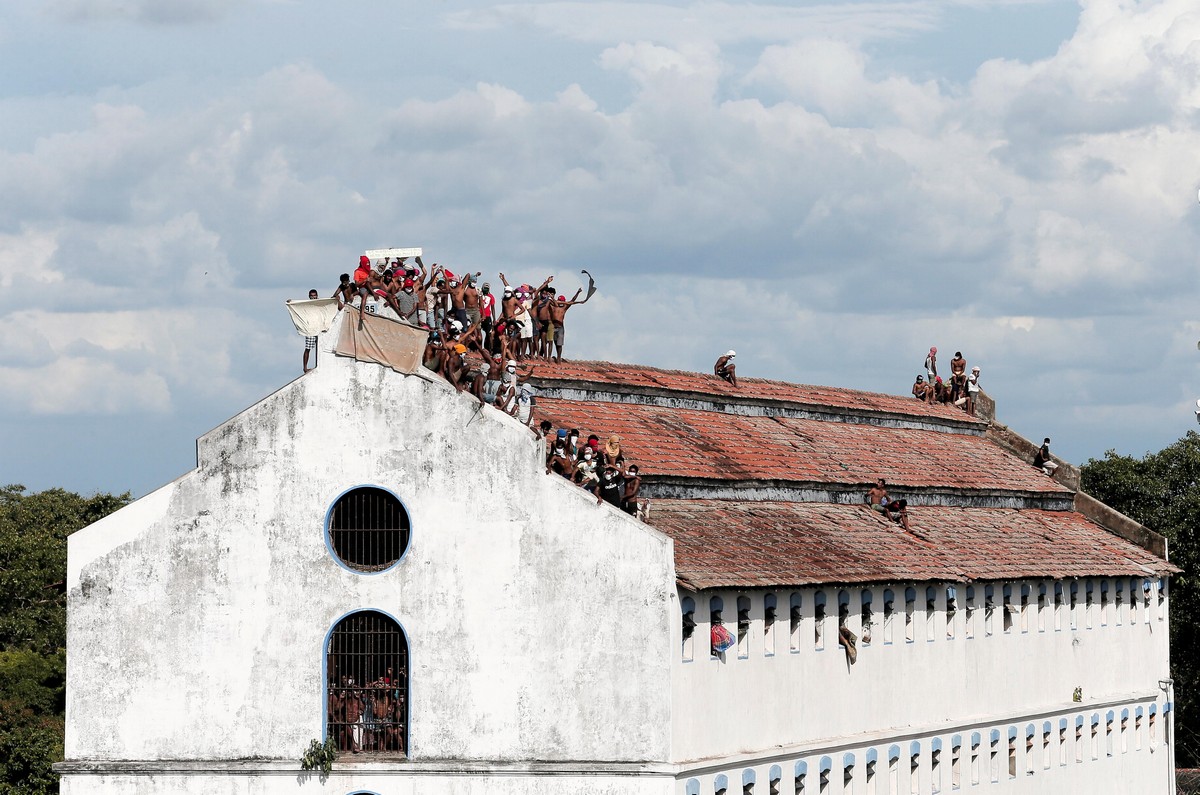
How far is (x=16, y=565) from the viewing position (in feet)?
291

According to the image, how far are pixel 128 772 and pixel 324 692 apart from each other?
191 inches

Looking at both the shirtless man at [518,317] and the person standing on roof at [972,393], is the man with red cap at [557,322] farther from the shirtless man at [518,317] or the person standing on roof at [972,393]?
the person standing on roof at [972,393]

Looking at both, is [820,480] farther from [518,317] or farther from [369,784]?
[369,784]

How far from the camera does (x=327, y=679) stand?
1886 inches

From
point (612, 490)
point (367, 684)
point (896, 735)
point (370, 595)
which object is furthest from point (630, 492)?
point (896, 735)

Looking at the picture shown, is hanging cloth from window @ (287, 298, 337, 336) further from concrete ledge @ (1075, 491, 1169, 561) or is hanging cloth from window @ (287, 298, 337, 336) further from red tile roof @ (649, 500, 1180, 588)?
concrete ledge @ (1075, 491, 1169, 561)

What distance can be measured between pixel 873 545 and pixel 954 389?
2474 cm

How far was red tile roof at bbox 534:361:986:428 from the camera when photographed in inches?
2275

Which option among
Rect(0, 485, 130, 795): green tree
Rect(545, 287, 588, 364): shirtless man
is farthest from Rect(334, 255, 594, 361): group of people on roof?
Rect(0, 485, 130, 795): green tree

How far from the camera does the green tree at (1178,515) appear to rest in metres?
95.5

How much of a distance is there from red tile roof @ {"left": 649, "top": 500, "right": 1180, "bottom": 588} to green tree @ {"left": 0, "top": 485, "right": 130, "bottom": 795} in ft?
74.3

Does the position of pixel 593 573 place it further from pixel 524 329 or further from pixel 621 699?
pixel 524 329

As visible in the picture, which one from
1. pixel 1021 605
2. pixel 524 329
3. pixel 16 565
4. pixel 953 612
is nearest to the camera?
pixel 524 329

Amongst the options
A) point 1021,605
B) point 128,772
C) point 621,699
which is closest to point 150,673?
point 128,772
